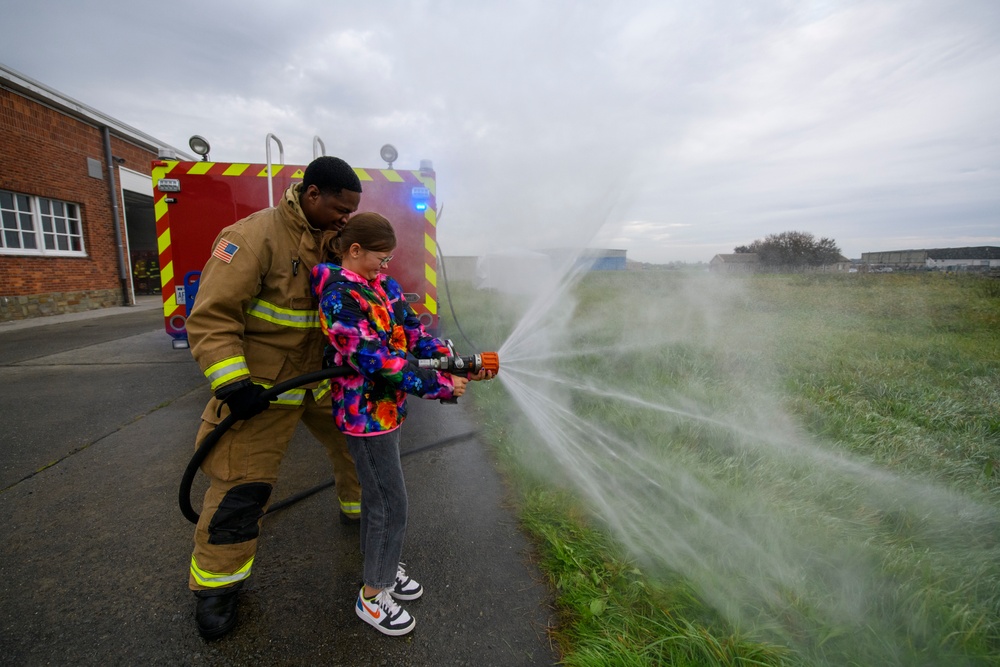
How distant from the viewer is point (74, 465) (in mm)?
3480

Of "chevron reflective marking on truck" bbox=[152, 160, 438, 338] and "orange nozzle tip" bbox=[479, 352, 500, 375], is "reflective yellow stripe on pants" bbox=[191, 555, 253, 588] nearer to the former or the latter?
"orange nozzle tip" bbox=[479, 352, 500, 375]

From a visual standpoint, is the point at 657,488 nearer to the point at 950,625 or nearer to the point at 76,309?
the point at 950,625

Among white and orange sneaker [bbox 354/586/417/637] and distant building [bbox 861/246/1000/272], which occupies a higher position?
distant building [bbox 861/246/1000/272]

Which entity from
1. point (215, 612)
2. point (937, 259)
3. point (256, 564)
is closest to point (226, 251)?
point (215, 612)

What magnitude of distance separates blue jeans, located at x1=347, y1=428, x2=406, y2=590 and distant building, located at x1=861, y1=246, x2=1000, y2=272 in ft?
21.2

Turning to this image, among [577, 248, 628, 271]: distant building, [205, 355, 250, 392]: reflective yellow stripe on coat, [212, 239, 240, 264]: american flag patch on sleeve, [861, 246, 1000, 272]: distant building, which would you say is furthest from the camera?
[861, 246, 1000, 272]: distant building

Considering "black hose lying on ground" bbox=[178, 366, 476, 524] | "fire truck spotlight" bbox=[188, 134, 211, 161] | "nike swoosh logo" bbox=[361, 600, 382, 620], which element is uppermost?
"fire truck spotlight" bbox=[188, 134, 211, 161]

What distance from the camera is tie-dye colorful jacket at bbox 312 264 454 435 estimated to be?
1.80 meters

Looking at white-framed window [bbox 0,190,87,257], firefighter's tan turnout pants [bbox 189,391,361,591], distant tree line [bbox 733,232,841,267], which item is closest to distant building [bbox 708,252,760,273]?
distant tree line [bbox 733,232,841,267]

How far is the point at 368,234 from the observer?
1864 mm

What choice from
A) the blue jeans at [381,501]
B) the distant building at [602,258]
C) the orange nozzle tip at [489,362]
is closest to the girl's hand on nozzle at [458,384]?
the orange nozzle tip at [489,362]

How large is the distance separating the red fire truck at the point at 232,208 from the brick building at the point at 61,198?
10.1m

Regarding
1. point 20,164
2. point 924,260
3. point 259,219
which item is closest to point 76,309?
point 20,164

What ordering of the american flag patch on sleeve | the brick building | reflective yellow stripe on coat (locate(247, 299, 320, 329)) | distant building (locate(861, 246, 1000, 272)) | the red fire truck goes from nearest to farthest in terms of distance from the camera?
the american flag patch on sleeve → reflective yellow stripe on coat (locate(247, 299, 320, 329)) → the red fire truck → distant building (locate(861, 246, 1000, 272)) → the brick building
